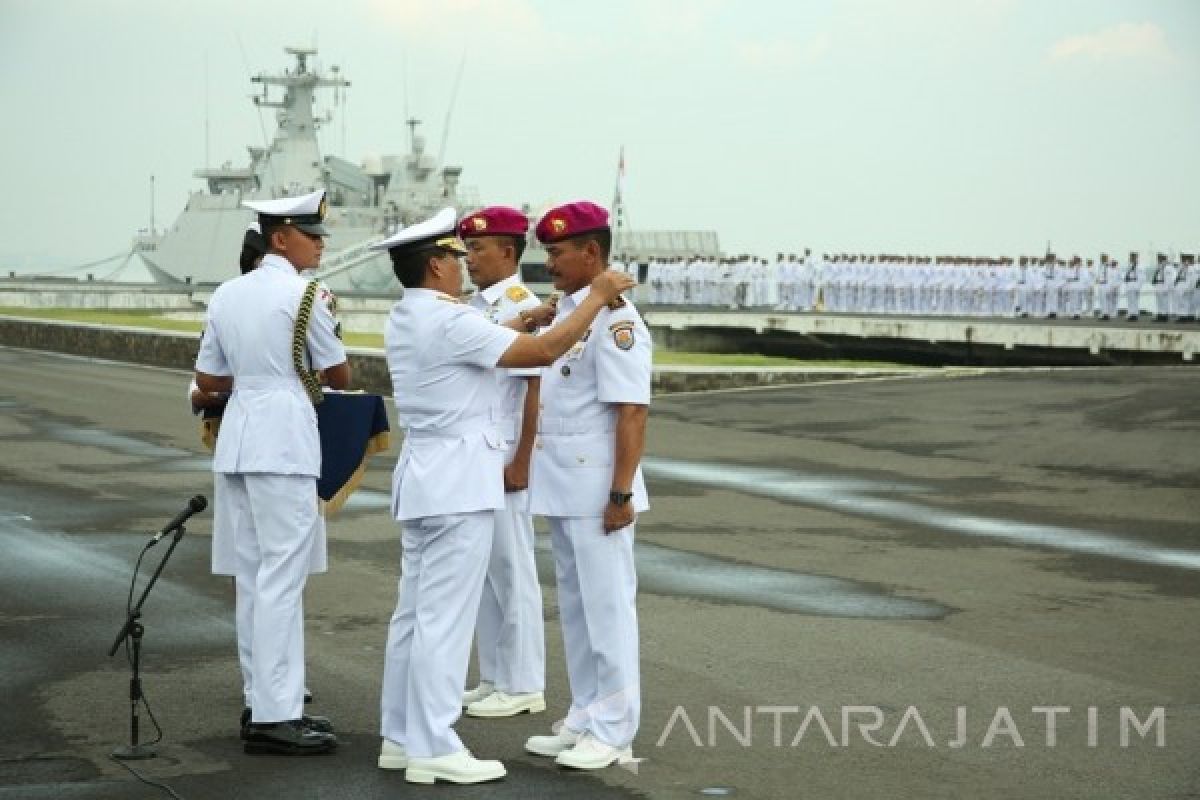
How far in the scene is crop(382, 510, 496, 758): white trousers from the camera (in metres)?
6.61

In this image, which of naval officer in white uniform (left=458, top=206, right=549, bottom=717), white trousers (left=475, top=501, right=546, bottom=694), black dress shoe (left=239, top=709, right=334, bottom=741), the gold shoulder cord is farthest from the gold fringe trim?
black dress shoe (left=239, top=709, right=334, bottom=741)

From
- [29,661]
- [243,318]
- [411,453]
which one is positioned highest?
[243,318]

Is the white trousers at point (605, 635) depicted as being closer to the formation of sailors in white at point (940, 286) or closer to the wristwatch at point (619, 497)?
the wristwatch at point (619, 497)

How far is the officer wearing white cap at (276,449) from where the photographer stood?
22.8ft

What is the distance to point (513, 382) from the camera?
7586 millimetres

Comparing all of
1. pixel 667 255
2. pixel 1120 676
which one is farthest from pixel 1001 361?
pixel 667 255

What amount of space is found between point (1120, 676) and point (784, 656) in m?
1.44

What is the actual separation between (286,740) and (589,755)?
1100 mm

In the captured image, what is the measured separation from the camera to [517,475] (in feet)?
24.1

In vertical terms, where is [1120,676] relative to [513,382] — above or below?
below

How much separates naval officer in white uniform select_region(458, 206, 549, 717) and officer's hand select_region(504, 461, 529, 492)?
43mm

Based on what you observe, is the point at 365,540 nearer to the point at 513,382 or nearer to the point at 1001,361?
the point at 513,382

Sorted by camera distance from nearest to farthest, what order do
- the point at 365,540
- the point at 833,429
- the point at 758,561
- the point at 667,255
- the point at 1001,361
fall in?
the point at 758,561 < the point at 365,540 < the point at 833,429 < the point at 1001,361 < the point at 667,255

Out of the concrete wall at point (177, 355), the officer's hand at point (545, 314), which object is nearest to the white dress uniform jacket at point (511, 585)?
the officer's hand at point (545, 314)
